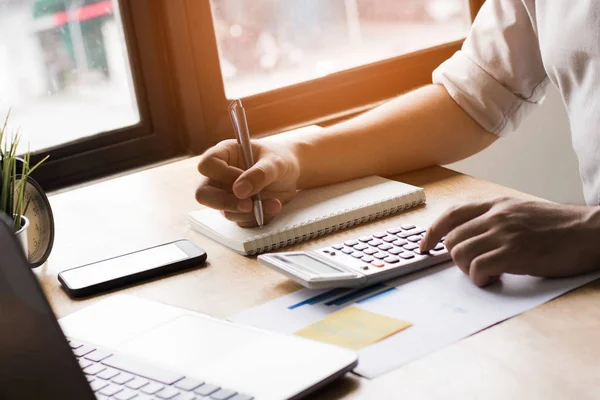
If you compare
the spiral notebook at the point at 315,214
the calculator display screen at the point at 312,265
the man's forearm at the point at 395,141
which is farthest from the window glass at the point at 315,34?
the calculator display screen at the point at 312,265

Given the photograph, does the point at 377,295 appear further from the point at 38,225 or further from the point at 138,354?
the point at 38,225

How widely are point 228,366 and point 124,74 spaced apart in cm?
112

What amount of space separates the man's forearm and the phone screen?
24 cm

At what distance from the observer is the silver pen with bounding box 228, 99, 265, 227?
1.10 metres

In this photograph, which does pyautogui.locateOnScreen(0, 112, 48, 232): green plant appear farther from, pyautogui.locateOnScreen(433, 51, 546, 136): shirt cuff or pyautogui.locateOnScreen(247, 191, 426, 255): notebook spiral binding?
pyautogui.locateOnScreen(433, 51, 546, 136): shirt cuff

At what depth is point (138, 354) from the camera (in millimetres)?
801

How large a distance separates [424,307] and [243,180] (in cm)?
34

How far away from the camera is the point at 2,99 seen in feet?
5.43

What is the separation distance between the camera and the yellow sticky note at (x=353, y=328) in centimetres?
79

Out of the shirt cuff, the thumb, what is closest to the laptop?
the thumb

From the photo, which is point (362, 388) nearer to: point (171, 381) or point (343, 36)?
point (171, 381)

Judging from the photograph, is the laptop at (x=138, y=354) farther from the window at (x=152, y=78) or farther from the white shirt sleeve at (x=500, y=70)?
the window at (x=152, y=78)

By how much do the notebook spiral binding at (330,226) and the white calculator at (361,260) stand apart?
69mm

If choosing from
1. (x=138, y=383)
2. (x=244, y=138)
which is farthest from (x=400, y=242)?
(x=138, y=383)
